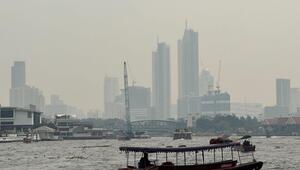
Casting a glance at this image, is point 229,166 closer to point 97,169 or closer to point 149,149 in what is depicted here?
point 149,149

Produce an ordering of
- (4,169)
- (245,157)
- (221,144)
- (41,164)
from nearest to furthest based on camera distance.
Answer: (221,144)
(4,169)
(41,164)
(245,157)

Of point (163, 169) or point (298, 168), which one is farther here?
point (298, 168)

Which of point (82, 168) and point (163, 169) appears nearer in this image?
point (163, 169)

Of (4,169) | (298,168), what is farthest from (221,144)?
(4,169)

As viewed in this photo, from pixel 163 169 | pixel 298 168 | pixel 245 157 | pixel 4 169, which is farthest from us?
pixel 245 157

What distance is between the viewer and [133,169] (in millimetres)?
52250

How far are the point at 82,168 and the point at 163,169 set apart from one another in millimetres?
29798

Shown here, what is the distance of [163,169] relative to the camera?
169 feet

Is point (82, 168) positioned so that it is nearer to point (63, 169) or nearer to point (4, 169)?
point (63, 169)

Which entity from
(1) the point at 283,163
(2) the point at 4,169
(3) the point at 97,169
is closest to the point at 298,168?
(1) the point at 283,163

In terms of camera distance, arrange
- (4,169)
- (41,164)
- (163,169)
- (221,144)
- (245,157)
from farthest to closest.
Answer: (245,157), (41,164), (4,169), (221,144), (163,169)

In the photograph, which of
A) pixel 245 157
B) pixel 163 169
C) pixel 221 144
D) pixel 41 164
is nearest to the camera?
pixel 163 169

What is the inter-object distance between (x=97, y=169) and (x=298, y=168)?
67.2ft

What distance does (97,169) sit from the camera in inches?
3044
